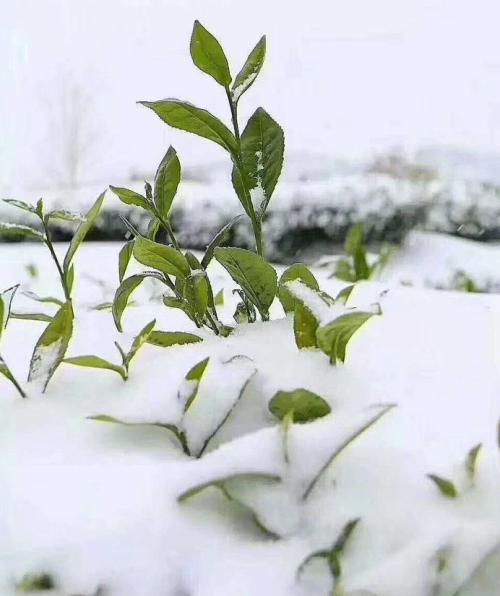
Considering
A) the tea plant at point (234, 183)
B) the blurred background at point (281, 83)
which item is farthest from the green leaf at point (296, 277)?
the blurred background at point (281, 83)

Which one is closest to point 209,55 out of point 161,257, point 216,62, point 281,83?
point 216,62

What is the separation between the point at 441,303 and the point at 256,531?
0.28 meters

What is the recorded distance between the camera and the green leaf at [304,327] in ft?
1.00

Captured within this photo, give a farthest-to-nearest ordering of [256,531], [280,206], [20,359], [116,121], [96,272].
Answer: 1. [116,121]
2. [280,206]
3. [96,272]
4. [20,359]
5. [256,531]

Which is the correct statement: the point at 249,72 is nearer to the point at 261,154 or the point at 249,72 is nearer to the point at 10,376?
the point at 261,154

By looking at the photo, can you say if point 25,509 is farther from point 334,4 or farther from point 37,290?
point 334,4

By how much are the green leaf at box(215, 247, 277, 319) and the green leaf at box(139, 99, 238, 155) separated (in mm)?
72

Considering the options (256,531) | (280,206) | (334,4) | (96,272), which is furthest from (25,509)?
(334,4)

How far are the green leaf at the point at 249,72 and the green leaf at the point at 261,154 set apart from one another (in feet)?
0.05

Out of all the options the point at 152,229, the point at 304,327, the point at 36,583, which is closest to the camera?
the point at 36,583

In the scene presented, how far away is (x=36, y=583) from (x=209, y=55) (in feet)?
0.92

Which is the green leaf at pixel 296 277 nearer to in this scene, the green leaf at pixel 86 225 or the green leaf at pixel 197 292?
the green leaf at pixel 197 292

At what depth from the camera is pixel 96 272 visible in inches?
50.6

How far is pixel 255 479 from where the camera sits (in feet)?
0.76
